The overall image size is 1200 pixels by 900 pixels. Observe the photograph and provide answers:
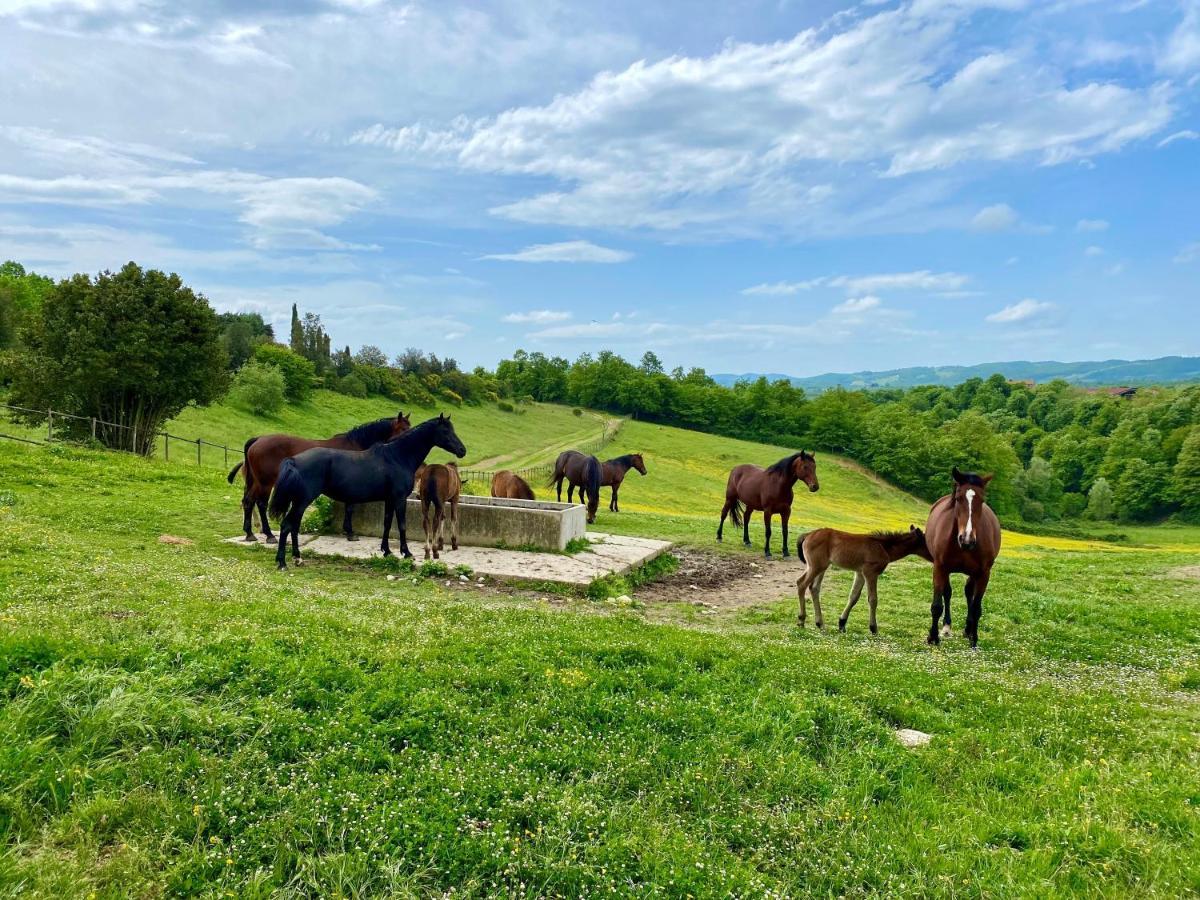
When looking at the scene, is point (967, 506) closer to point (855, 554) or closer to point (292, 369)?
point (855, 554)

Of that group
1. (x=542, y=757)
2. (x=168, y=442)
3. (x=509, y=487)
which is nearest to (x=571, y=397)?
(x=168, y=442)

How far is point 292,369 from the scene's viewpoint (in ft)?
187

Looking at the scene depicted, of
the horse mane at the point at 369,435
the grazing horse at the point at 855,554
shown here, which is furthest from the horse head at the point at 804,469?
the horse mane at the point at 369,435

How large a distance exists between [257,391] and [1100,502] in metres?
95.1

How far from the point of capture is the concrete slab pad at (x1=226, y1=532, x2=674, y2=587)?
11.5 meters

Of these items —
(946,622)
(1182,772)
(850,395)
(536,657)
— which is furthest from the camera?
(850,395)

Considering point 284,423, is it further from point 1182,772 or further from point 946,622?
point 1182,772

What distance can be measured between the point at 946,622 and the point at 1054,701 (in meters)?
3.12

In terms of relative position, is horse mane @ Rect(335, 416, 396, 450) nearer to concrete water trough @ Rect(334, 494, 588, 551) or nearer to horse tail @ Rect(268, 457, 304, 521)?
concrete water trough @ Rect(334, 494, 588, 551)

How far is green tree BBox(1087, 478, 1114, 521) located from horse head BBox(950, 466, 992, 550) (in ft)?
310

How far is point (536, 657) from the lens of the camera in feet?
20.4

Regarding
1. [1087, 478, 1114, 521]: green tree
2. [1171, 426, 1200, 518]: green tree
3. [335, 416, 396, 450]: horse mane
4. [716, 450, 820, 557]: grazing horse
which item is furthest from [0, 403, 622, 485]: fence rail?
[1171, 426, 1200, 518]: green tree

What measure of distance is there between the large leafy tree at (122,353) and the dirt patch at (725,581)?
21.1m

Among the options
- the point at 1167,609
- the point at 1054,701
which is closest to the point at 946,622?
the point at 1054,701
